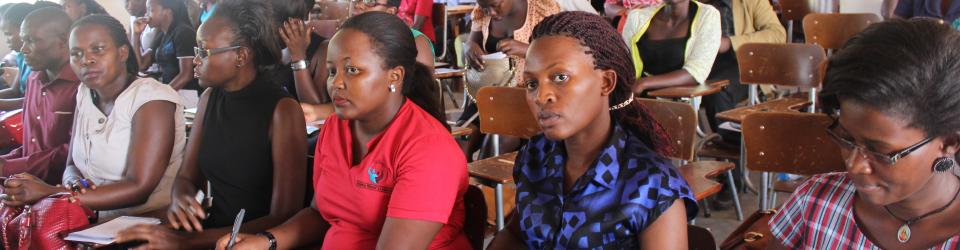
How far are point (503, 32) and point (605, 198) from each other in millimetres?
2400

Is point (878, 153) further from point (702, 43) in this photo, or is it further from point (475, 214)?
point (702, 43)

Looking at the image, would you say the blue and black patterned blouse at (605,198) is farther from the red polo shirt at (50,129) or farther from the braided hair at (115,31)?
the red polo shirt at (50,129)

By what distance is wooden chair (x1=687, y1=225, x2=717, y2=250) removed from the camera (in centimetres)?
155

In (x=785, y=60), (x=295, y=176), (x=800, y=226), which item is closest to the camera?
(x=800, y=226)

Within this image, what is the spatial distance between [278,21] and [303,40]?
19cm

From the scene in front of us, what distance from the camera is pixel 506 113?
3031mm

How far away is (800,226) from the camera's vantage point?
4.52 feet

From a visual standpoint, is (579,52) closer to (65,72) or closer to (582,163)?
(582,163)

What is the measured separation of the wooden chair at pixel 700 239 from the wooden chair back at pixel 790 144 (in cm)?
86

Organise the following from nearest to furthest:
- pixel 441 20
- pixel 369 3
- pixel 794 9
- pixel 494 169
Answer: pixel 494 169 < pixel 369 3 < pixel 794 9 < pixel 441 20

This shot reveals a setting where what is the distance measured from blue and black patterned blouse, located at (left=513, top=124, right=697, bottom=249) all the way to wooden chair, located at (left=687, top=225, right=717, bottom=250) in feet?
0.36

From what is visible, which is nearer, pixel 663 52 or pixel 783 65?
pixel 783 65

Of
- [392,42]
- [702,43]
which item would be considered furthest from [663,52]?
[392,42]

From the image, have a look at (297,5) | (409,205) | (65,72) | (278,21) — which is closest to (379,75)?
(409,205)
